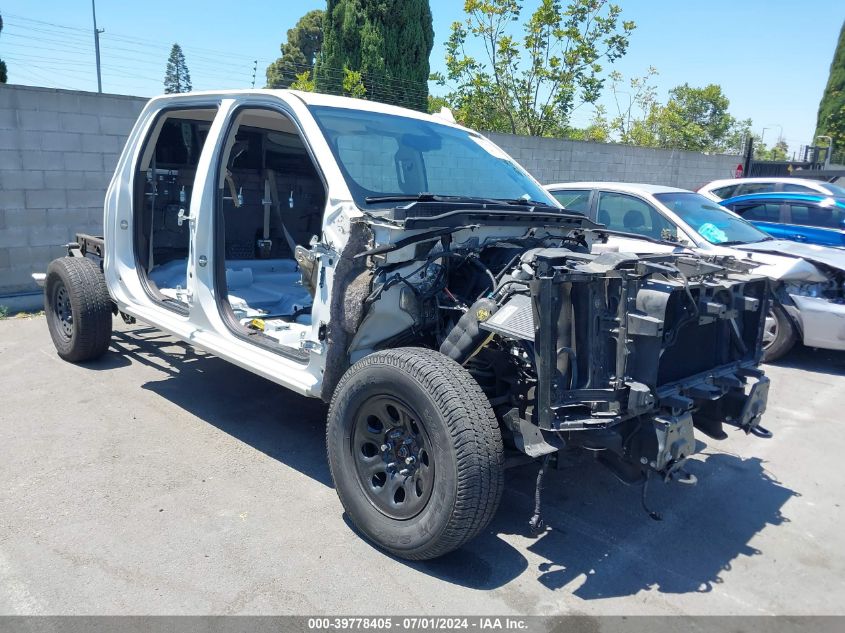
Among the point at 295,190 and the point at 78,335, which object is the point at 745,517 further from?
the point at 78,335

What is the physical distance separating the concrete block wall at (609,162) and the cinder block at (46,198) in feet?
24.7

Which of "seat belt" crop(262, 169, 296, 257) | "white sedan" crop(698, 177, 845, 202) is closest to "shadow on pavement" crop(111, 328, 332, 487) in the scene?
"seat belt" crop(262, 169, 296, 257)

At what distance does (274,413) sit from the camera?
5012mm

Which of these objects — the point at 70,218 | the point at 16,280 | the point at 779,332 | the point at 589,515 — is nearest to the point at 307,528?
the point at 589,515

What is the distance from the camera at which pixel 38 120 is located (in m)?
7.79

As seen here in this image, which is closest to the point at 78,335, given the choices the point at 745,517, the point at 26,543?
the point at 26,543

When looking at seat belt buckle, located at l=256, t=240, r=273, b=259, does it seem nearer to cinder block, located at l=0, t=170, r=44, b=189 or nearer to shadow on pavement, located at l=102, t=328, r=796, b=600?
shadow on pavement, located at l=102, t=328, r=796, b=600

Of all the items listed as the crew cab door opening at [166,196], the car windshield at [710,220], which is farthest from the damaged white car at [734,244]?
the crew cab door opening at [166,196]

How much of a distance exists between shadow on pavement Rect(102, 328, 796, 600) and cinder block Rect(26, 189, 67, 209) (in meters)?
3.87

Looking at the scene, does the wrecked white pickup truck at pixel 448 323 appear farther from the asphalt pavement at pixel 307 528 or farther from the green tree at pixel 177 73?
the green tree at pixel 177 73

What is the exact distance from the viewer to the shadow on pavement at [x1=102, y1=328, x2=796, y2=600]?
3170 mm

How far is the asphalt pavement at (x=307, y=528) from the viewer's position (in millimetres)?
2947

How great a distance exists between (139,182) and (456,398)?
364 cm

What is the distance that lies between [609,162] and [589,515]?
14.0 meters
